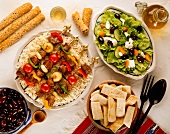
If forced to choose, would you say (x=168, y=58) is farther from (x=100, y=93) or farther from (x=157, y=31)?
(x=100, y=93)

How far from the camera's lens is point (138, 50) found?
124 inches

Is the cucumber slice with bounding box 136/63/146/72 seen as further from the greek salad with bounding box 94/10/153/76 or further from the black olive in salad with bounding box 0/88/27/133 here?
the black olive in salad with bounding box 0/88/27/133

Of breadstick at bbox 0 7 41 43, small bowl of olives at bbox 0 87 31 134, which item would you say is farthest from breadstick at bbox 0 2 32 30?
small bowl of olives at bbox 0 87 31 134

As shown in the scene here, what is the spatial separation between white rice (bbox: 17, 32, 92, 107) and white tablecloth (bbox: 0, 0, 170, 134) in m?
0.09

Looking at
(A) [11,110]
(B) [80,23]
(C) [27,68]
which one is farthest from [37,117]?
(B) [80,23]

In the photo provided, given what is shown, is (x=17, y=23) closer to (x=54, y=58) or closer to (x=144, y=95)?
(x=54, y=58)

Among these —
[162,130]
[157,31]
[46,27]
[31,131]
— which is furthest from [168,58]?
[31,131]

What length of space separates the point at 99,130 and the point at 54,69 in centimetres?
53

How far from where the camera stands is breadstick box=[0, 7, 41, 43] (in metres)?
3.09

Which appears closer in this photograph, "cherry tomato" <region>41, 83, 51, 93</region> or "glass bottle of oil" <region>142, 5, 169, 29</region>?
"cherry tomato" <region>41, 83, 51, 93</region>

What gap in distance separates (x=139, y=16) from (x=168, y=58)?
370 mm

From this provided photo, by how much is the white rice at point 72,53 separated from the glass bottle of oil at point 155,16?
507 mm

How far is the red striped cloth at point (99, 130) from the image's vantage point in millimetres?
3137

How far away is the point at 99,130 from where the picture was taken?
3131 millimetres
